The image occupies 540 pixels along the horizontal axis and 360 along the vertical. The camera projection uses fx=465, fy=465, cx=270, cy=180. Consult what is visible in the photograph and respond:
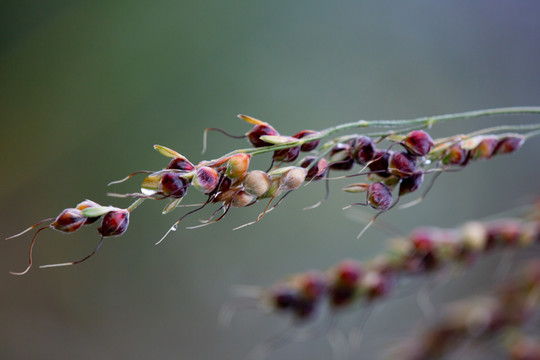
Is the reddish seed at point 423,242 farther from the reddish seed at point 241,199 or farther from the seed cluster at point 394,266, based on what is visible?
the reddish seed at point 241,199

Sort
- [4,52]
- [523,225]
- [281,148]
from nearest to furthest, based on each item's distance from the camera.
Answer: [281,148], [523,225], [4,52]

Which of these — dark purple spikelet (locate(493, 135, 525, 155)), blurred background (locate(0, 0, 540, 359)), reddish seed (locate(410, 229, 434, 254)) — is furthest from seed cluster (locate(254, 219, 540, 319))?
blurred background (locate(0, 0, 540, 359))

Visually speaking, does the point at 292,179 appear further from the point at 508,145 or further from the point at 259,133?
the point at 508,145

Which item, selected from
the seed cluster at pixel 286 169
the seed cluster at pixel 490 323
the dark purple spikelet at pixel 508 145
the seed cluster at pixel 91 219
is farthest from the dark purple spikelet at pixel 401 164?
the seed cluster at pixel 490 323

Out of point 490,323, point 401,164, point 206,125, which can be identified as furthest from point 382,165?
point 206,125

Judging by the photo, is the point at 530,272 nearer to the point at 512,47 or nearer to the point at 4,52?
the point at 512,47

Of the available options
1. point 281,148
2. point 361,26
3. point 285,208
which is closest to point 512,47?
point 361,26
